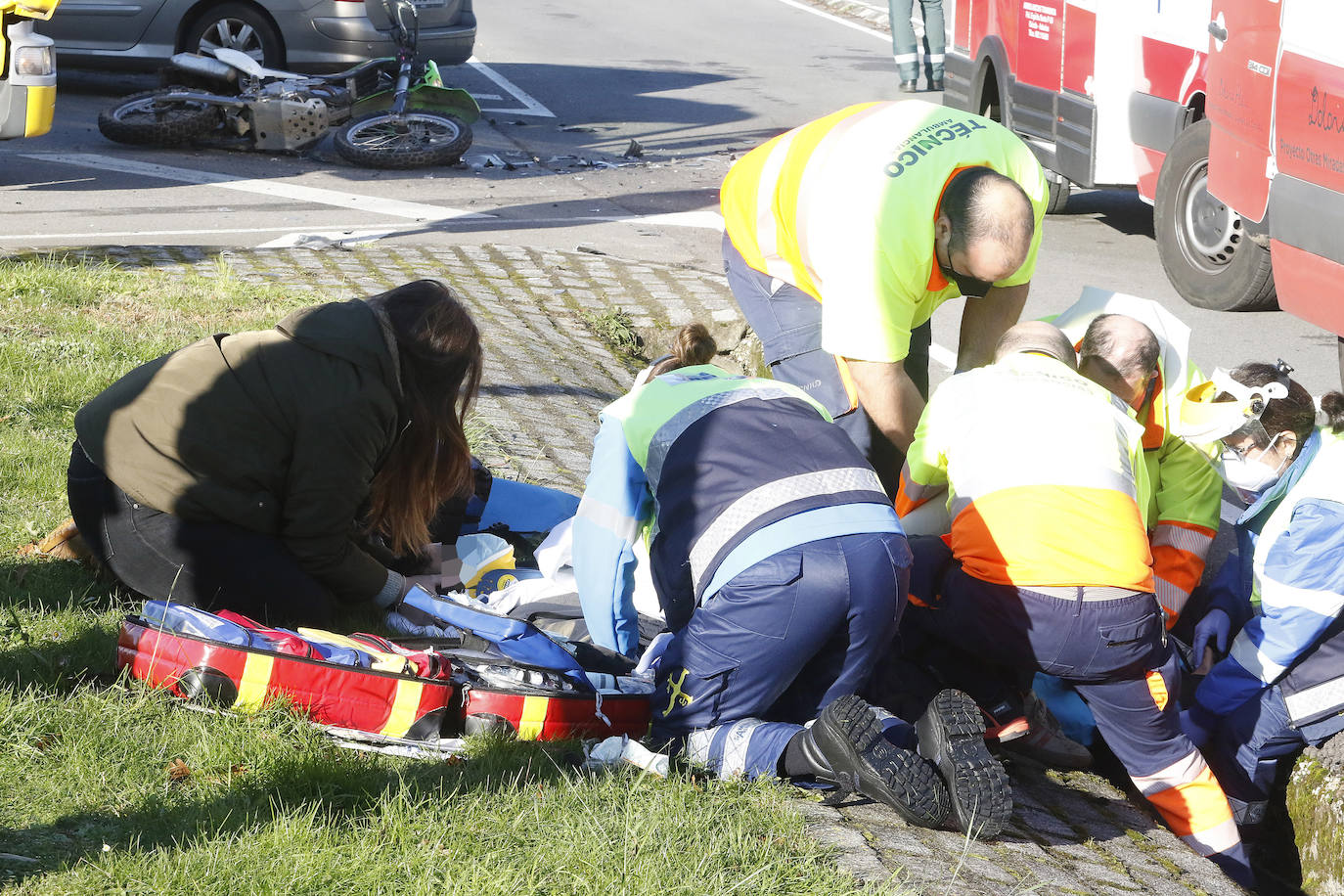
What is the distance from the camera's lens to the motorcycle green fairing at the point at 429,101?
10976mm

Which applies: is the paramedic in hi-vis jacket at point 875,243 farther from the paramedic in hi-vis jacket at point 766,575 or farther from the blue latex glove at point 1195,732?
the blue latex glove at point 1195,732

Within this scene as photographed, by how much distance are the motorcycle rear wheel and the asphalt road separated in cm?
14

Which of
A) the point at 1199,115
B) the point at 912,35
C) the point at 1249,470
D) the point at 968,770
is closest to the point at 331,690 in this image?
the point at 968,770

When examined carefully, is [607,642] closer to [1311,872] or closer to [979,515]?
[979,515]

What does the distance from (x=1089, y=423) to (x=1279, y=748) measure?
1218 millimetres

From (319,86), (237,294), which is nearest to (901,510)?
(237,294)

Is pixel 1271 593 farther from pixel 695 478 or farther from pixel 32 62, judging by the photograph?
pixel 32 62

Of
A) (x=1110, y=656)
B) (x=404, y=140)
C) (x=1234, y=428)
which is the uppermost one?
(x=1234, y=428)

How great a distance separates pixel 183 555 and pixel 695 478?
138cm

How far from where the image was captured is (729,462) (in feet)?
10.4

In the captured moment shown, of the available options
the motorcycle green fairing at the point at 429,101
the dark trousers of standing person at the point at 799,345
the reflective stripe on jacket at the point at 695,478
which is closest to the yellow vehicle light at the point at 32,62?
the motorcycle green fairing at the point at 429,101

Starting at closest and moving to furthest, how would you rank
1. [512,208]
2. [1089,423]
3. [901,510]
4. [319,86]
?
[1089,423], [901,510], [512,208], [319,86]

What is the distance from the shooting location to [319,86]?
10828 millimetres

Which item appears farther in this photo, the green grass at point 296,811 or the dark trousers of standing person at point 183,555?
the dark trousers of standing person at point 183,555
